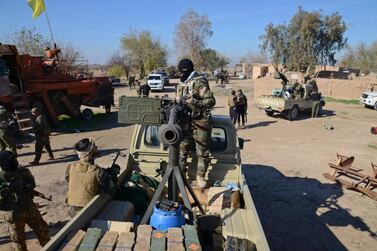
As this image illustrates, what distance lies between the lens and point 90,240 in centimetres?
255

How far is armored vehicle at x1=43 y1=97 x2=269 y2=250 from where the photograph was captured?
2.65m

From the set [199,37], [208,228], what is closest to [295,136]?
[208,228]

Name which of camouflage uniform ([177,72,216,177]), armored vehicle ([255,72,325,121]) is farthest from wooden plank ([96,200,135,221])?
armored vehicle ([255,72,325,121])

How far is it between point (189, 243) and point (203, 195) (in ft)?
5.59

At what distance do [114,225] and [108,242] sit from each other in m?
0.45

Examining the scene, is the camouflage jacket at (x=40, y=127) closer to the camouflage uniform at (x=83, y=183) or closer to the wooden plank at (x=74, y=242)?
the camouflage uniform at (x=83, y=183)

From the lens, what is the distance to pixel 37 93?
12.6 meters

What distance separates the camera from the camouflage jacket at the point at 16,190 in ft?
13.0

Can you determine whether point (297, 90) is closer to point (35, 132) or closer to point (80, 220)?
point (35, 132)

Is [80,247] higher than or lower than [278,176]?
higher

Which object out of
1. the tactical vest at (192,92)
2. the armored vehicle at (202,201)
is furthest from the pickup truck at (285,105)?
the tactical vest at (192,92)

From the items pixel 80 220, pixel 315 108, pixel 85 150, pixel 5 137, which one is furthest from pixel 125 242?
pixel 315 108

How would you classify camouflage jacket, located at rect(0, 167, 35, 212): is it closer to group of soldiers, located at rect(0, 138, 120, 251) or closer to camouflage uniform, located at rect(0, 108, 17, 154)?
group of soldiers, located at rect(0, 138, 120, 251)

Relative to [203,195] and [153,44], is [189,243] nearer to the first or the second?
[203,195]
